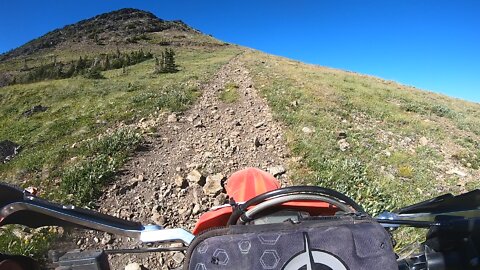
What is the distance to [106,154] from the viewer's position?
9.48 meters

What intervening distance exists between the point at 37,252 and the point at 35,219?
11.7ft

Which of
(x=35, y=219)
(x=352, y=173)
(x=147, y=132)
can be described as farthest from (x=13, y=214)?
(x=147, y=132)

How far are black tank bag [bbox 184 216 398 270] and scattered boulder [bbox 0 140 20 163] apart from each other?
11.2 m

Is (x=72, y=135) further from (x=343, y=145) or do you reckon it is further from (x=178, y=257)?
(x=343, y=145)

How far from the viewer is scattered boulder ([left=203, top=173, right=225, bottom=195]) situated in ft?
24.9

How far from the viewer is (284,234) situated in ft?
6.76

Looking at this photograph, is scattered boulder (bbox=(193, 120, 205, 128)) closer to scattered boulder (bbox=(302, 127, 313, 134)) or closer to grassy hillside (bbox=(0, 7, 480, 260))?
grassy hillside (bbox=(0, 7, 480, 260))

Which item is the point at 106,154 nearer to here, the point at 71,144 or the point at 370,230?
the point at 71,144

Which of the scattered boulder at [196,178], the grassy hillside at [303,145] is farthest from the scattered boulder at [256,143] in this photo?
the scattered boulder at [196,178]

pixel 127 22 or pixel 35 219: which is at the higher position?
pixel 127 22

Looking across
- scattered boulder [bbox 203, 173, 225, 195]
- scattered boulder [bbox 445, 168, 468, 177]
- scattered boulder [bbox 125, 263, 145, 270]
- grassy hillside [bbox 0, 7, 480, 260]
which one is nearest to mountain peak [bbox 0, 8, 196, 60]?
grassy hillside [bbox 0, 7, 480, 260]

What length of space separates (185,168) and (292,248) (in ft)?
23.2

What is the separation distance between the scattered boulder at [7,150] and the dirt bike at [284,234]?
10.5 meters

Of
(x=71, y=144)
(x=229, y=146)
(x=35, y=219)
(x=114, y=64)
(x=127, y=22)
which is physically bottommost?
(x=35, y=219)
